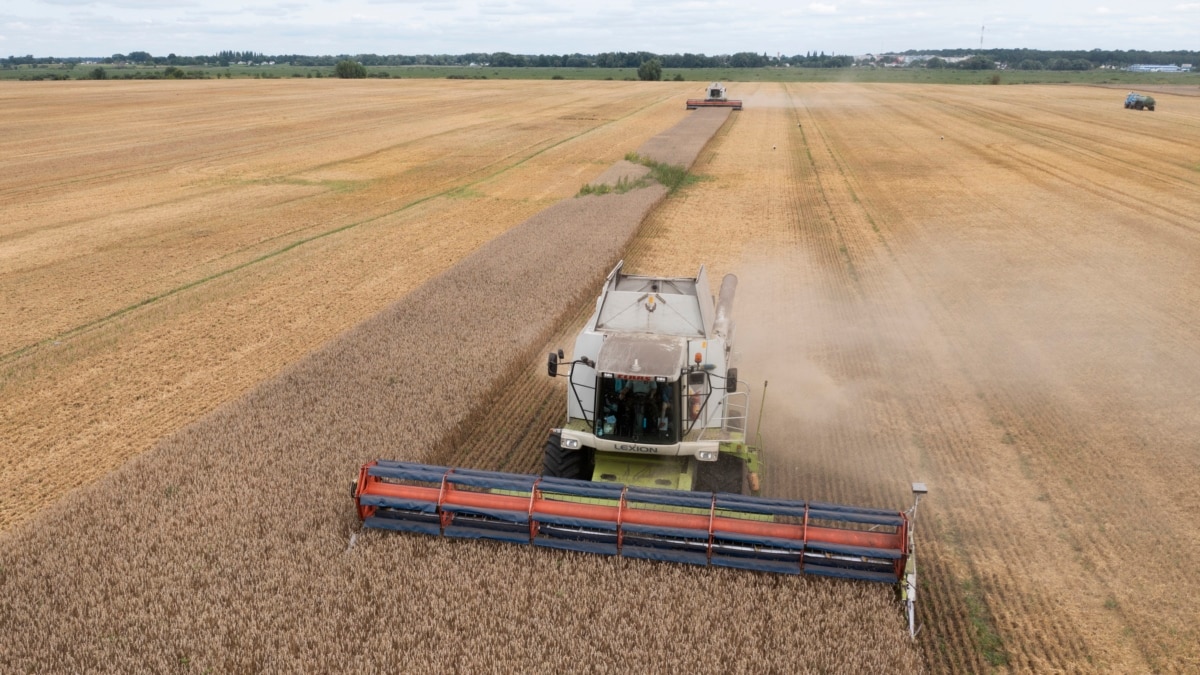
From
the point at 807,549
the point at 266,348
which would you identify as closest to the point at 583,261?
the point at 266,348

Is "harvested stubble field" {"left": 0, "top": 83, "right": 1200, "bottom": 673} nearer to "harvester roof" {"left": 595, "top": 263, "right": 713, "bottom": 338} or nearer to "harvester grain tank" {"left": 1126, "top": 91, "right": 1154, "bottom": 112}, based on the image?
"harvester roof" {"left": 595, "top": 263, "right": 713, "bottom": 338}

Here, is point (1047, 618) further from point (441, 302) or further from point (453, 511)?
point (441, 302)

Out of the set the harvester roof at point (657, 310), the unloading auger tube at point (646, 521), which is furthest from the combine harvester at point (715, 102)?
the unloading auger tube at point (646, 521)

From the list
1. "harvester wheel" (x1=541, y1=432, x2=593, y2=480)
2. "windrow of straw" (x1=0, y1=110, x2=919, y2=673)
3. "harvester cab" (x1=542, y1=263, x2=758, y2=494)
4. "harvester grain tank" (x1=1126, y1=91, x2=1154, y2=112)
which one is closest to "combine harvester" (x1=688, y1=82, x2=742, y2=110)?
"harvester grain tank" (x1=1126, y1=91, x2=1154, y2=112)

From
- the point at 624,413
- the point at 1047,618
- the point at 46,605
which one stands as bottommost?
the point at 1047,618

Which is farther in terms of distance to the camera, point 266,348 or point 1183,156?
point 1183,156

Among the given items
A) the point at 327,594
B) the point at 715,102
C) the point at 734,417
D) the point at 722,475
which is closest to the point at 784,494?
the point at 722,475

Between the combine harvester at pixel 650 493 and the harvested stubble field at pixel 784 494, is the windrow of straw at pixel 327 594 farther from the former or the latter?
the combine harvester at pixel 650 493
